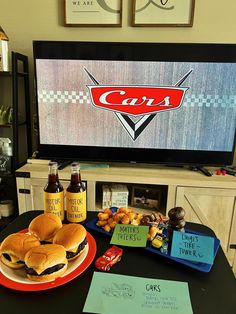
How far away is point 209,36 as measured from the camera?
1.93 m

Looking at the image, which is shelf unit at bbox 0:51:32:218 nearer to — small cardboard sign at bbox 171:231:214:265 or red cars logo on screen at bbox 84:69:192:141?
red cars logo on screen at bbox 84:69:192:141

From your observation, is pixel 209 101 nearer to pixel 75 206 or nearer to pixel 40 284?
pixel 75 206

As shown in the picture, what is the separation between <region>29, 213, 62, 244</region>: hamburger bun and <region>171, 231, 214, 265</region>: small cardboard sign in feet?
1.19

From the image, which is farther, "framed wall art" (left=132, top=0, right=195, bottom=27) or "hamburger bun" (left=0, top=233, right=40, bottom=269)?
"framed wall art" (left=132, top=0, right=195, bottom=27)

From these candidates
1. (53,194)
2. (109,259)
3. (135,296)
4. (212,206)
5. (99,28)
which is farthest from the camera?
(99,28)

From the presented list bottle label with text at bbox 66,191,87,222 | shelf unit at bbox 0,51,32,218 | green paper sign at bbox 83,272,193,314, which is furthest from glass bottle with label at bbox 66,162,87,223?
shelf unit at bbox 0,51,32,218

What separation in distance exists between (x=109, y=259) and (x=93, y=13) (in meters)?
1.80

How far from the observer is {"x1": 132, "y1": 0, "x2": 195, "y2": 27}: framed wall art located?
6.10 ft

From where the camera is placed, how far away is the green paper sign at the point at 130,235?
0.82 meters

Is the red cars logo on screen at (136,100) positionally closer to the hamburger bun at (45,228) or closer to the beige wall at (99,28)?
the beige wall at (99,28)

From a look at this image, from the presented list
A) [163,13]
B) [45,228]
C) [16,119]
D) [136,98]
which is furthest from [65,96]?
[45,228]

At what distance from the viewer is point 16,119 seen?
1.87 metres

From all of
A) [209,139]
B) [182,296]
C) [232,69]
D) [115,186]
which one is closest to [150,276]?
[182,296]

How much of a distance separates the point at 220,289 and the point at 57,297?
0.41m
